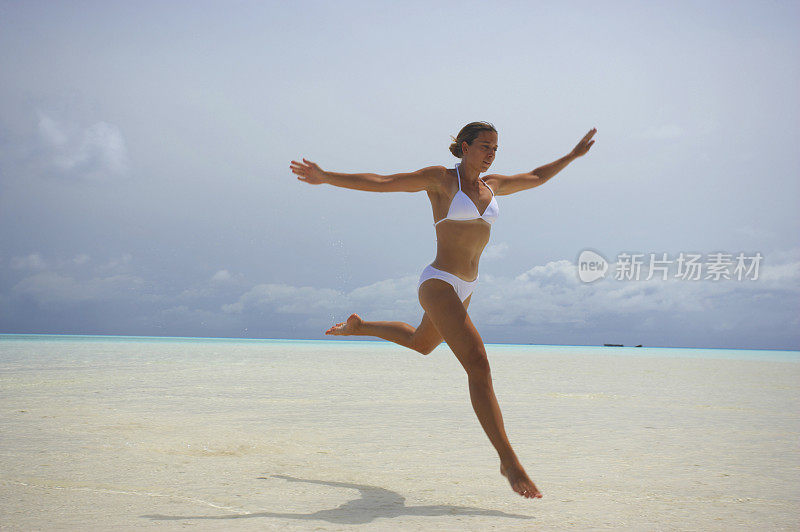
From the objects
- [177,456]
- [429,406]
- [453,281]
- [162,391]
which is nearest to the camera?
[453,281]

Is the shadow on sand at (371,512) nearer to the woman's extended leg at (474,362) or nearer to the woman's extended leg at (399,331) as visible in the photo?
the woman's extended leg at (474,362)

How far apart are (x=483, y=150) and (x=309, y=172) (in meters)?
1.21

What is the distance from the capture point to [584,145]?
574 centimetres

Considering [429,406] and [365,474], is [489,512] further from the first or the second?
[429,406]

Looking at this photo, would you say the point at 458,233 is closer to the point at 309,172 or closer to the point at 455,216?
the point at 455,216

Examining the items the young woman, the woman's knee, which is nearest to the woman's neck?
the young woman

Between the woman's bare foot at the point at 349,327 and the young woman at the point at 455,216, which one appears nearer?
the young woman at the point at 455,216

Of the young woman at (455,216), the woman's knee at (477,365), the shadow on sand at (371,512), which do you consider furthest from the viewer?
the young woman at (455,216)

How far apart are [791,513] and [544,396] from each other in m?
6.06

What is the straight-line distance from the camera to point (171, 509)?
362 cm

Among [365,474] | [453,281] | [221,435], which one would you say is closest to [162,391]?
[221,435]

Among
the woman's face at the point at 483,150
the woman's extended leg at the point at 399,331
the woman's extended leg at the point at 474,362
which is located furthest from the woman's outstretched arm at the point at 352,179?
the woman's extended leg at the point at 399,331

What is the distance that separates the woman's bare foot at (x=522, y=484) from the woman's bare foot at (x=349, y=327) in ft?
7.54

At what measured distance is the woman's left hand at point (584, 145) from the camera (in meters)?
5.70
